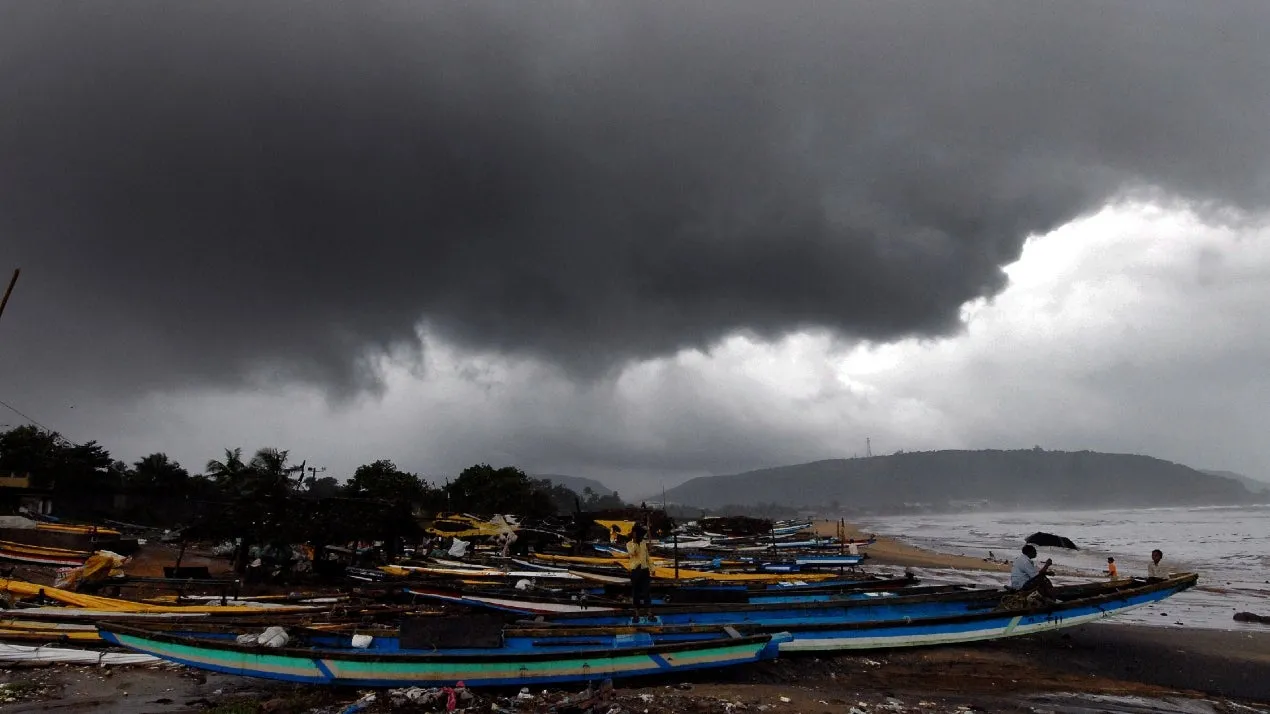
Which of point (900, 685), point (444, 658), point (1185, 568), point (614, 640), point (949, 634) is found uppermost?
point (444, 658)

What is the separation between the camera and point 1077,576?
2719 cm

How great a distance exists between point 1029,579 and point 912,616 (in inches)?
108

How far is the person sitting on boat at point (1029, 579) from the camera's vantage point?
42.4 feet

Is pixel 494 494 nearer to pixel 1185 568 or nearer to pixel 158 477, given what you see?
pixel 158 477

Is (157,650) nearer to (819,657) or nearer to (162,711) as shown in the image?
(162,711)

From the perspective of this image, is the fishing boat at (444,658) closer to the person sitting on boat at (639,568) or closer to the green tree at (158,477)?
the person sitting on boat at (639,568)

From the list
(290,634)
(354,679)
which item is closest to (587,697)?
(354,679)

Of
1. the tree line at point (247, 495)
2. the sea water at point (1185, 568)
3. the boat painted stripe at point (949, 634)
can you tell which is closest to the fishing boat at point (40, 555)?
the tree line at point (247, 495)

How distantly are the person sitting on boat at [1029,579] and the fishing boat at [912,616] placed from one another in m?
0.25

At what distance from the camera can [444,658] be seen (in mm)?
8656

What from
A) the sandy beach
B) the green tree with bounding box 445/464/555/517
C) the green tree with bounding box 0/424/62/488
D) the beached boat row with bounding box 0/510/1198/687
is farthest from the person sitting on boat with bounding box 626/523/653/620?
the green tree with bounding box 0/424/62/488

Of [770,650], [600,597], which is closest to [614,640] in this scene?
[770,650]

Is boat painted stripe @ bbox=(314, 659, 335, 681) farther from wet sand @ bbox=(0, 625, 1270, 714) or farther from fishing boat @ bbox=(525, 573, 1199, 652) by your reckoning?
fishing boat @ bbox=(525, 573, 1199, 652)

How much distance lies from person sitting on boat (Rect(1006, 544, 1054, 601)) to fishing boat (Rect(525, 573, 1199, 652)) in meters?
0.25
